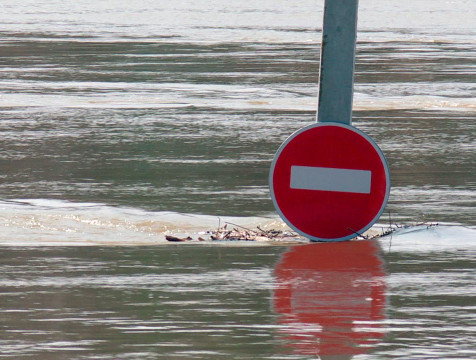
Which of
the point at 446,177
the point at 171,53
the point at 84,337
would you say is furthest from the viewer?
the point at 171,53

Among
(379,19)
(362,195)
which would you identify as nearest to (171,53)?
(379,19)

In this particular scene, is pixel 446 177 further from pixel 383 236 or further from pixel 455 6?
pixel 455 6

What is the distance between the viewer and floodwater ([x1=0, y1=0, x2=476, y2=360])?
5762mm

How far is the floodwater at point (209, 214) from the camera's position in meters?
5.76

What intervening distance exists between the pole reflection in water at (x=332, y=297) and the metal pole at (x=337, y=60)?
2.81 feet

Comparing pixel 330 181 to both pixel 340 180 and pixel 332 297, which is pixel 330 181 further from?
pixel 332 297

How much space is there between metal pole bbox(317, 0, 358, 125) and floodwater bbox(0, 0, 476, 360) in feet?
2.76

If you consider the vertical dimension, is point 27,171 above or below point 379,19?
below

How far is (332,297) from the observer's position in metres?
6.48

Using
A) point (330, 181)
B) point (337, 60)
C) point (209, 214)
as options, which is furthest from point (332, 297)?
point (209, 214)

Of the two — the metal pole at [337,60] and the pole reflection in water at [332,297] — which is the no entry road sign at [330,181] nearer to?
the pole reflection in water at [332,297]

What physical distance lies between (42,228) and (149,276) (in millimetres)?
2290

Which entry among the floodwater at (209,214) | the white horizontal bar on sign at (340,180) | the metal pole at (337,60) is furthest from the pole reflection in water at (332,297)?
the metal pole at (337,60)

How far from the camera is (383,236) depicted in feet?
28.0
